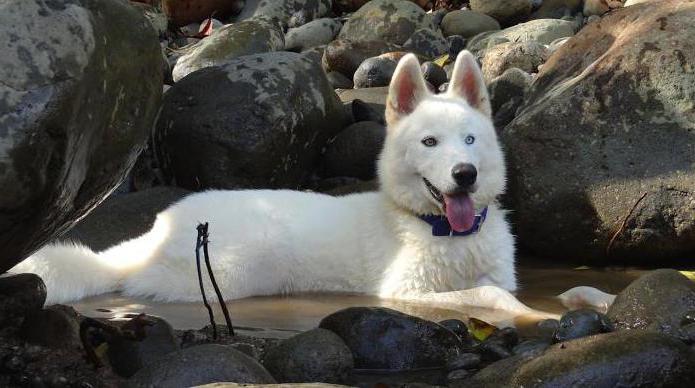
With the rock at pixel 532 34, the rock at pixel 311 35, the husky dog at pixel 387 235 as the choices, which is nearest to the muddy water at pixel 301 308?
the husky dog at pixel 387 235

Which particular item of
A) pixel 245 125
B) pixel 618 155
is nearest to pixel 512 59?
pixel 245 125

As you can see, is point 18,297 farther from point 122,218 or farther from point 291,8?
point 291,8

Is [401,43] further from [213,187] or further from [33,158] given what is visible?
[33,158]

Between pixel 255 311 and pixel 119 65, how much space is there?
6.46 feet

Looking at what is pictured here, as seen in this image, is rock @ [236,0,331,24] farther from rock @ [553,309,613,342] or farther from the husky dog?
rock @ [553,309,613,342]

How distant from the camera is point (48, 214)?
3943 mm

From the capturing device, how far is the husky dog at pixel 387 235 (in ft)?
20.0

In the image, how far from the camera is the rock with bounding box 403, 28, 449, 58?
14203mm

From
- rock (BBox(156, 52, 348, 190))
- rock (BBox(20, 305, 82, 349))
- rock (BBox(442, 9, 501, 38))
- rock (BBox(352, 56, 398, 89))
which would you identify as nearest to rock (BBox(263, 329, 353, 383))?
rock (BBox(20, 305, 82, 349))

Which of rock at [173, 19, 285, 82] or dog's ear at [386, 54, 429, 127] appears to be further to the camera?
rock at [173, 19, 285, 82]

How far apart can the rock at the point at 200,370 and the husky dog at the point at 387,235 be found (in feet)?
7.80

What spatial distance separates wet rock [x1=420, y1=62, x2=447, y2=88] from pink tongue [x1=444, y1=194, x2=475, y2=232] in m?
5.41

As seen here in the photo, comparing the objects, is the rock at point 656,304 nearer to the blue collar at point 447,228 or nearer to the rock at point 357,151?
the blue collar at point 447,228

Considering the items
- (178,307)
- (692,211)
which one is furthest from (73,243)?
(692,211)
